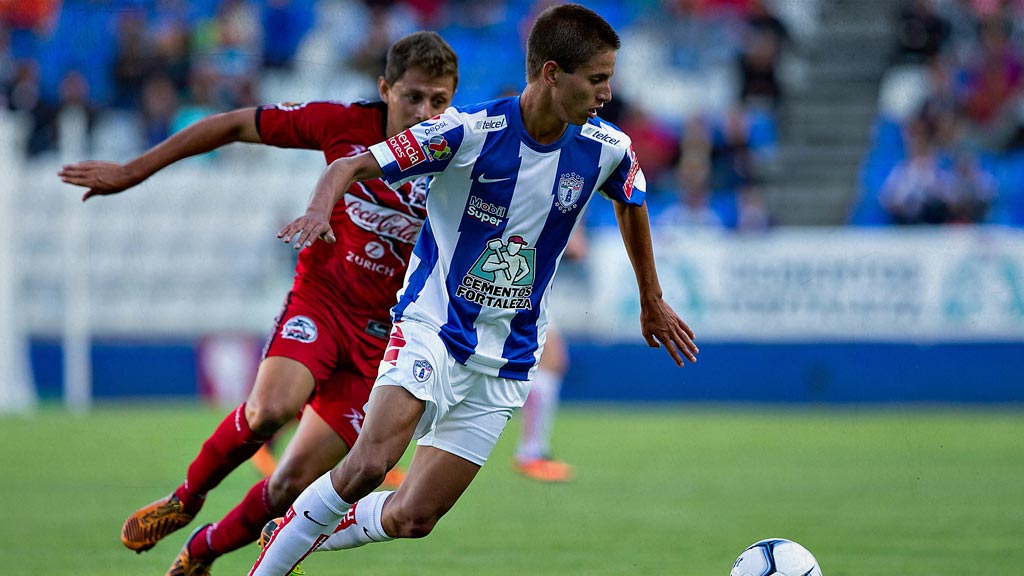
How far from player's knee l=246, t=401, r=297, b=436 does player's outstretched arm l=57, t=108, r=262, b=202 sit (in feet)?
3.23

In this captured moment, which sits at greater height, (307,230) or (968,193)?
(968,193)

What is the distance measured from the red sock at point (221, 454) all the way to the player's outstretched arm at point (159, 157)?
1001 mm

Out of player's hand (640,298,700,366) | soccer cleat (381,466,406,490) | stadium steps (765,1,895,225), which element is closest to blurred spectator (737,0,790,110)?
stadium steps (765,1,895,225)

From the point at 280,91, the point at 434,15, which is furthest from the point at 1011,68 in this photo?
the point at 280,91

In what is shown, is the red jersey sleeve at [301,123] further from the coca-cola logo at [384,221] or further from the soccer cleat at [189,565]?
the soccer cleat at [189,565]

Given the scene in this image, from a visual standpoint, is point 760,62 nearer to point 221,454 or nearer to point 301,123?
point 301,123

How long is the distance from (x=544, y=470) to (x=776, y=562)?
4.99 metres

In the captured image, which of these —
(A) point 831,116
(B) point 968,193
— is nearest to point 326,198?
(B) point 968,193

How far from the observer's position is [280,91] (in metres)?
18.4

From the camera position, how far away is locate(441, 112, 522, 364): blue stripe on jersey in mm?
4863

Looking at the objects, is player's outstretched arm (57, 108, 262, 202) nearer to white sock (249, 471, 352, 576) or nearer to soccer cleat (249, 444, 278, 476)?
white sock (249, 471, 352, 576)

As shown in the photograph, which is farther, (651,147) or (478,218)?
(651,147)

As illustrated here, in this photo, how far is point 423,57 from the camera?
18.0 ft

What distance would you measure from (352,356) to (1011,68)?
14136 mm
